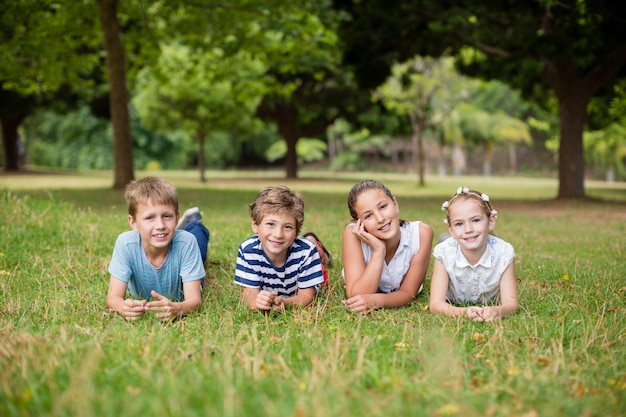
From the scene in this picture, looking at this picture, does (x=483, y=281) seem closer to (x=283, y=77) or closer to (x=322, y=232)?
(x=322, y=232)

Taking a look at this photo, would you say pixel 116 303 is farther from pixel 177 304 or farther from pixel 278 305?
pixel 278 305

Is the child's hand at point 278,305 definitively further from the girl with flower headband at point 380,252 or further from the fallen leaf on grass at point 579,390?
the fallen leaf on grass at point 579,390

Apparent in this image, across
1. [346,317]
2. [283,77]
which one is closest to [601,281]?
[346,317]

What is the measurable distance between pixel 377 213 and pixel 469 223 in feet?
2.20

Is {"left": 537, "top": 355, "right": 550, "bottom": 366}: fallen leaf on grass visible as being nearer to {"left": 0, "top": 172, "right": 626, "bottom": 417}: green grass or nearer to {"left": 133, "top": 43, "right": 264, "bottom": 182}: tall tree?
{"left": 0, "top": 172, "right": 626, "bottom": 417}: green grass

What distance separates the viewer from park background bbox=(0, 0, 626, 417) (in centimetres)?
252

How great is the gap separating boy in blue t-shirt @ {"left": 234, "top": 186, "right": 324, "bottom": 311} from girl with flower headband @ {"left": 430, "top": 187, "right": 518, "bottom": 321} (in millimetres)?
912

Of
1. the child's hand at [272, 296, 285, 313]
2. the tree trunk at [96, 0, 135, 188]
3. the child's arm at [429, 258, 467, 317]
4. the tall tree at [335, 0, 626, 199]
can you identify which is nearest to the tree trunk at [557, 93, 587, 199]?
the tall tree at [335, 0, 626, 199]

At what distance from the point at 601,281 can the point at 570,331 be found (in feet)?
6.26

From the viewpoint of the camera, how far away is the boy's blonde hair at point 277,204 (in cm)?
428

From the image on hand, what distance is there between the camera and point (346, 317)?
4.06 metres

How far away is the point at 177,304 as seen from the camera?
4.02 metres

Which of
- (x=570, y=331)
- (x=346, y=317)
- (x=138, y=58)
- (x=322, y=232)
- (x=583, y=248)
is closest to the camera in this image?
(x=570, y=331)

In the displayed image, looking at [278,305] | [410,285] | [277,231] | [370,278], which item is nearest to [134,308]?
[278,305]
